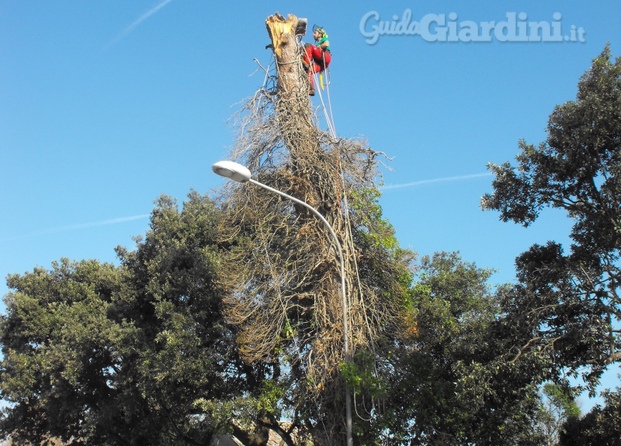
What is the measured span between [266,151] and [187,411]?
789cm

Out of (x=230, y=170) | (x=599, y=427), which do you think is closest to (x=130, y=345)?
(x=230, y=170)

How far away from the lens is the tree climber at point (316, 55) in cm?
1428

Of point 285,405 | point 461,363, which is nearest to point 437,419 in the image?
point 461,363

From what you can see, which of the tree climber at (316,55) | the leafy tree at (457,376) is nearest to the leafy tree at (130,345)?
the leafy tree at (457,376)

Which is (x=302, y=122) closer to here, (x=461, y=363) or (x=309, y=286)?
(x=309, y=286)

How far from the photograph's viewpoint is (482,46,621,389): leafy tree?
32.6 feet

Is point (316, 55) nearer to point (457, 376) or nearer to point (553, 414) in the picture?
point (457, 376)

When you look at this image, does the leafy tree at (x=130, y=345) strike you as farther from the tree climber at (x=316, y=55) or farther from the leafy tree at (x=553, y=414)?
the leafy tree at (x=553, y=414)

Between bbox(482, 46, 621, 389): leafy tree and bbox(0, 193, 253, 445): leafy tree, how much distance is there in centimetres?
747

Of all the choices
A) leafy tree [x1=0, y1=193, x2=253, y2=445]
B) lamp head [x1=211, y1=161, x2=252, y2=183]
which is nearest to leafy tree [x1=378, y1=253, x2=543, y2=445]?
leafy tree [x1=0, y1=193, x2=253, y2=445]

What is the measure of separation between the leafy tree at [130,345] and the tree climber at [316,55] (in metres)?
5.31

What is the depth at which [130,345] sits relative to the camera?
16.4 meters

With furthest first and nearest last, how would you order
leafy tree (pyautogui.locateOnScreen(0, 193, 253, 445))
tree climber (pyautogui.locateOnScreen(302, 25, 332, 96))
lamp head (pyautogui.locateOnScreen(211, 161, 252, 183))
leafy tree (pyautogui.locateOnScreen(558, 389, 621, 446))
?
leafy tree (pyautogui.locateOnScreen(0, 193, 253, 445)) → tree climber (pyautogui.locateOnScreen(302, 25, 332, 96)) → leafy tree (pyautogui.locateOnScreen(558, 389, 621, 446)) → lamp head (pyautogui.locateOnScreen(211, 161, 252, 183))

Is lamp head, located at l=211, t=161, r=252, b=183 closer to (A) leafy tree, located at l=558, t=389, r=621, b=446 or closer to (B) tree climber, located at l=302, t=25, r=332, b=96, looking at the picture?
(B) tree climber, located at l=302, t=25, r=332, b=96
